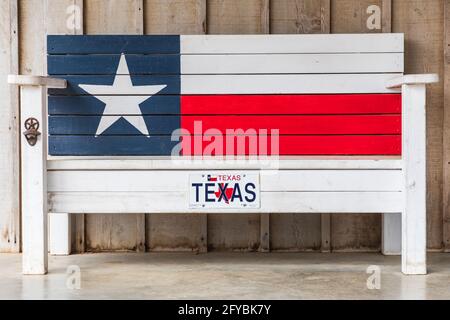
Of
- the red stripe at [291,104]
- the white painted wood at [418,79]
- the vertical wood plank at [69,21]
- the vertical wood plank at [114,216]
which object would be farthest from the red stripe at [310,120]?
the vertical wood plank at [69,21]

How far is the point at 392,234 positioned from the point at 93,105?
1.62 metres

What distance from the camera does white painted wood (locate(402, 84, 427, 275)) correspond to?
10.3 ft

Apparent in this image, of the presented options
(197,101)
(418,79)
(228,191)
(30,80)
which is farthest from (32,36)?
(418,79)

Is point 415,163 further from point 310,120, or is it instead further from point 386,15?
point 386,15

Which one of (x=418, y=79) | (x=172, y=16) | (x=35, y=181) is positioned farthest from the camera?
(x=172, y=16)

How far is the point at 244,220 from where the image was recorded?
153 inches

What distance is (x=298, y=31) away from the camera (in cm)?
384

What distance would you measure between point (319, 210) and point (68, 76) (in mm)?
1346

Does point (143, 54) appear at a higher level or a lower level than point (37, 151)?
higher

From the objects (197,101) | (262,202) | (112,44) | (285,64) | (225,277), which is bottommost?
(225,277)
